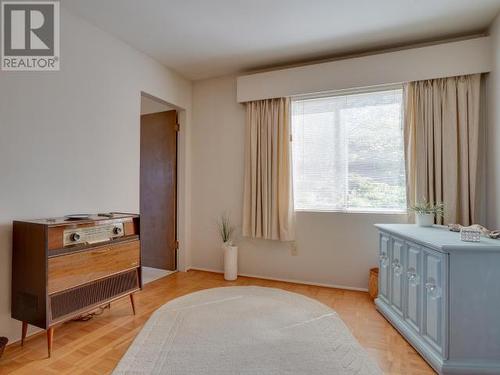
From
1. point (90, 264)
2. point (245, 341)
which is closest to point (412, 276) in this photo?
point (245, 341)

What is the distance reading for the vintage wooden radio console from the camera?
1794mm

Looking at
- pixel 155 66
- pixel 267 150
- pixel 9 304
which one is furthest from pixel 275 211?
pixel 9 304

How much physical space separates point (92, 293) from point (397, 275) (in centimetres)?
244

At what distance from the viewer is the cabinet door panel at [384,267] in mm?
2467

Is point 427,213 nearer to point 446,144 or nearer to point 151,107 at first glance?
point 446,144

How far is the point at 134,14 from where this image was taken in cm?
240

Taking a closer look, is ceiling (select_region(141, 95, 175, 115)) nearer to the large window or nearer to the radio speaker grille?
the large window

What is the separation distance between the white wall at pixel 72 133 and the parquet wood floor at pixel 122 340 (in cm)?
31

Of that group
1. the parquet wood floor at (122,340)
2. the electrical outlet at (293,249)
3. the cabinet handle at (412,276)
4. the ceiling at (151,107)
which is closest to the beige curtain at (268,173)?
the electrical outlet at (293,249)

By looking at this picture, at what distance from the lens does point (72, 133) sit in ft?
7.79

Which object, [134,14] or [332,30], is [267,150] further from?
[134,14]

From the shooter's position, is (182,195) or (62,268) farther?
(182,195)

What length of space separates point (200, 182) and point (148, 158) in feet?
2.87

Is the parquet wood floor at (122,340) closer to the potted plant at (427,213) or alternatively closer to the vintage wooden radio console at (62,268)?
the vintage wooden radio console at (62,268)
